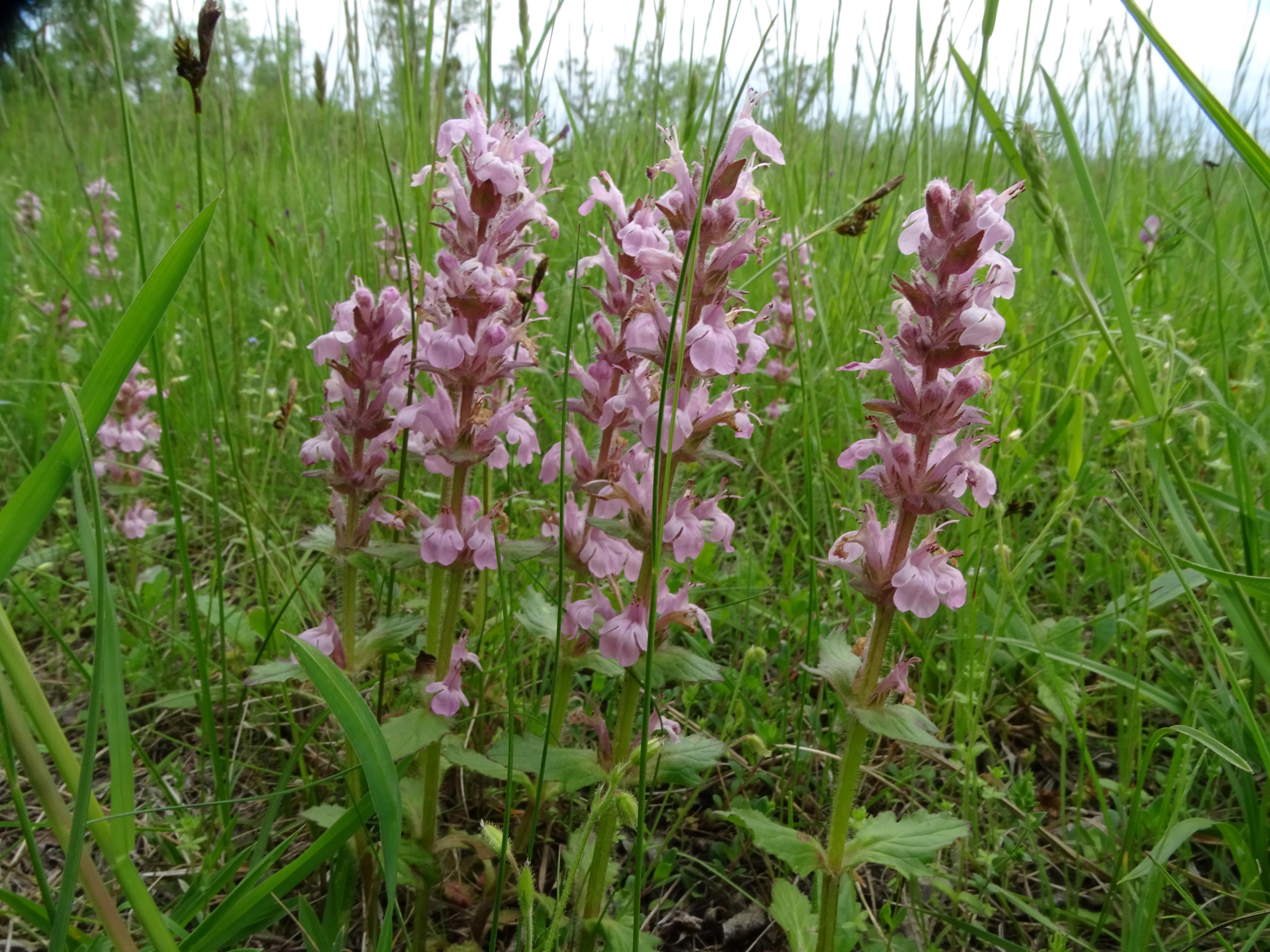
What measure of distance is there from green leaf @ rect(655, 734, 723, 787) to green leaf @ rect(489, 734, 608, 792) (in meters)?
0.09

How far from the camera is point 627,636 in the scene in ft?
5.01

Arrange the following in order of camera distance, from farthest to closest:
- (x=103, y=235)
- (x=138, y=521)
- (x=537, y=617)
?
(x=103, y=235) < (x=138, y=521) < (x=537, y=617)

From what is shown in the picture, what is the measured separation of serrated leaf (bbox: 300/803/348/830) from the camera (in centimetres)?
159

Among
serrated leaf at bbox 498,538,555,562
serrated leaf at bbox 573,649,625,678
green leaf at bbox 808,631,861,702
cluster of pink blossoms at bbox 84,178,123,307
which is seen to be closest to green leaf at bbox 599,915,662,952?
serrated leaf at bbox 573,649,625,678

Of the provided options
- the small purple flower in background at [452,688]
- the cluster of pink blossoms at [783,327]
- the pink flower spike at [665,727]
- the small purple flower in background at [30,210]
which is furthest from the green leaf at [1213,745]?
the small purple flower in background at [30,210]

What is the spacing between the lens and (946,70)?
2.57 m

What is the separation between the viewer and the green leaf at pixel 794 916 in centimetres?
150

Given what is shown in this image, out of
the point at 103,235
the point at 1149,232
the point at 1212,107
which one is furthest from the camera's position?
the point at 1149,232

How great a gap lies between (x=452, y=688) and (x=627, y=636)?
1.30 feet

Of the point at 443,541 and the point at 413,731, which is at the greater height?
the point at 443,541

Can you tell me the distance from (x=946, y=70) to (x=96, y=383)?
2.56m

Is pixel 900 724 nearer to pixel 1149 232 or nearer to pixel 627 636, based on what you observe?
pixel 627 636

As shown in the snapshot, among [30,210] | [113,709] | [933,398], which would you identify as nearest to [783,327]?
[933,398]

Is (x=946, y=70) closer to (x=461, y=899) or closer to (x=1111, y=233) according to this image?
(x=1111, y=233)
